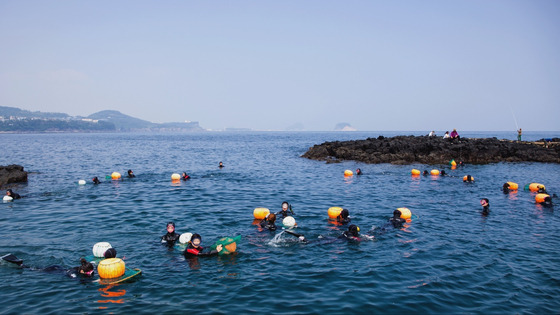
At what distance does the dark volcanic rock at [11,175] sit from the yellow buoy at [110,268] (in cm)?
2628

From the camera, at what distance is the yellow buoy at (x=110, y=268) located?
11820 mm

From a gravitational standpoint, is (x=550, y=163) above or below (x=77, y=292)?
above

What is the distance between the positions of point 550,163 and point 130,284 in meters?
54.4

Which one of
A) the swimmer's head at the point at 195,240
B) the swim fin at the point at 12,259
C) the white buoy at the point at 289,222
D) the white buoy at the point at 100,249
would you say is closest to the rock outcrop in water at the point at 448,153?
the white buoy at the point at 289,222

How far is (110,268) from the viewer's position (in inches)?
465

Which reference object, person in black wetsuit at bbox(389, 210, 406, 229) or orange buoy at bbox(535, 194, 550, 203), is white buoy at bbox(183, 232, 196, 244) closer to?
person in black wetsuit at bbox(389, 210, 406, 229)

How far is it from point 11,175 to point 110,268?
1079 inches

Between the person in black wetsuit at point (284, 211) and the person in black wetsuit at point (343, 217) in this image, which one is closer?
the person in black wetsuit at point (343, 217)

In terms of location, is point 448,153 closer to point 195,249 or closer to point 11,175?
point 195,249

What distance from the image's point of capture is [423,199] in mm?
25734

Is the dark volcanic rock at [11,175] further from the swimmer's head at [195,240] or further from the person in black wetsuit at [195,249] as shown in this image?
the swimmer's head at [195,240]

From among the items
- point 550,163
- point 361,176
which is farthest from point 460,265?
point 550,163

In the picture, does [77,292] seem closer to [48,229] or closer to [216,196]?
[48,229]

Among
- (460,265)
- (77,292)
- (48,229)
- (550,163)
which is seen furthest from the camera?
(550,163)
